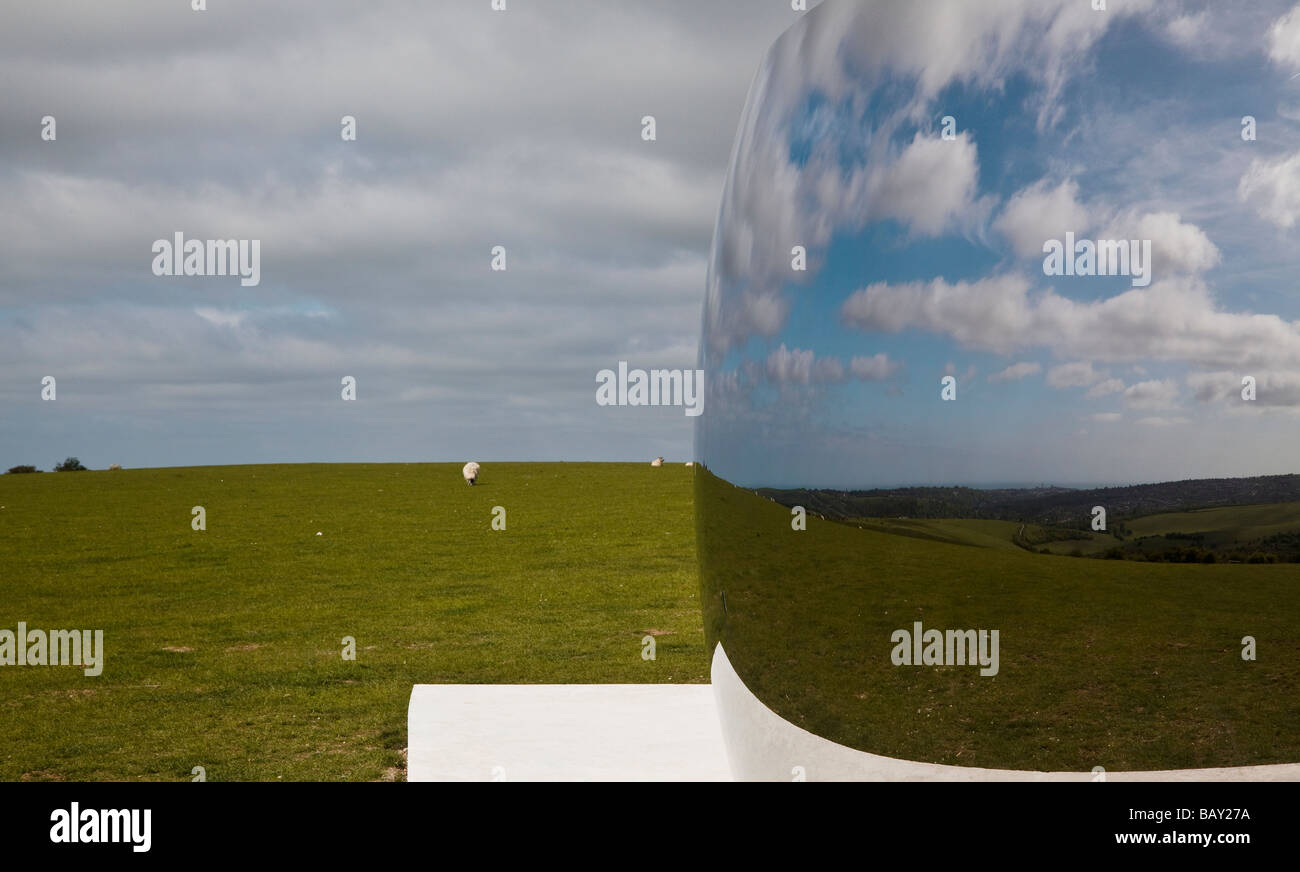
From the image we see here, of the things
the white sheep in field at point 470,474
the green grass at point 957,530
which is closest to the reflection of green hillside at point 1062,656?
the green grass at point 957,530

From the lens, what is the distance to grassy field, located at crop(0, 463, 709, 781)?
11.4m

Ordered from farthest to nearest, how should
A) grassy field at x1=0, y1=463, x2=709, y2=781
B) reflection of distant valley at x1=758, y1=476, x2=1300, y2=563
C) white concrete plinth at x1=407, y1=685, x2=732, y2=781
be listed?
grassy field at x1=0, y1=463, x2=709, y2=781
white concrete plinth at x1=407, y1=685, x2=732, y2=781
reflection of distant valley at x1=758, y1=476, x2=1300, y2=563

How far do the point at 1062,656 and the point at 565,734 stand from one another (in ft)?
12.6

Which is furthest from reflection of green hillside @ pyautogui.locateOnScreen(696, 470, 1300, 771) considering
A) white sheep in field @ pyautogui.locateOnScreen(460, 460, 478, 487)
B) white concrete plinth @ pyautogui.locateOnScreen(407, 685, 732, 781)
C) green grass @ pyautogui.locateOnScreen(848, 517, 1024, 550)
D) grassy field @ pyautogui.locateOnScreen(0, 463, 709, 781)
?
white sheep in field @ pyautogui.locateOnScreen(460, 460, 478, 487)

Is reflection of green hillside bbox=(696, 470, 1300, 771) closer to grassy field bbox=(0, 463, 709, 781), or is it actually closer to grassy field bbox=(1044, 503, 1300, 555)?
grassy field bbox=(1044, 503, 1300, 555)

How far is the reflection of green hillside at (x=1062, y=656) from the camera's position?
342 centimetres

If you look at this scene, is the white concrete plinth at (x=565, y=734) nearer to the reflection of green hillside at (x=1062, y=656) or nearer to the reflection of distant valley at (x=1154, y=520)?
the reflection of green hillside at (x=1062, y=656)

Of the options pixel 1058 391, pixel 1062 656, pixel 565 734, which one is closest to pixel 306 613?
pixel 565 734

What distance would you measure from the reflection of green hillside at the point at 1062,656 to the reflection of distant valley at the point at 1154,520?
1.6 inches

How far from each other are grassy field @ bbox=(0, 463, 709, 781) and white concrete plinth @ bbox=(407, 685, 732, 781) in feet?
7.99

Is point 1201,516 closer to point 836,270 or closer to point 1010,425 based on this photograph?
point 1010,425

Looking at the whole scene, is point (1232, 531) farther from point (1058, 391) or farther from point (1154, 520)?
point (1058, 391)

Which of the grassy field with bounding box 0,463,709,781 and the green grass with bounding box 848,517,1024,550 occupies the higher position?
the green grass with bounding box 848,517,1024,550

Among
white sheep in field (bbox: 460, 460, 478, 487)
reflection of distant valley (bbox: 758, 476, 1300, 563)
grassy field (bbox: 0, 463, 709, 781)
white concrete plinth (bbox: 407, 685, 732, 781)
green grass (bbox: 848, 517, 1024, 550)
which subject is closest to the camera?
reflection of distant valley (bbox: 758, 476, 1300, 563)
